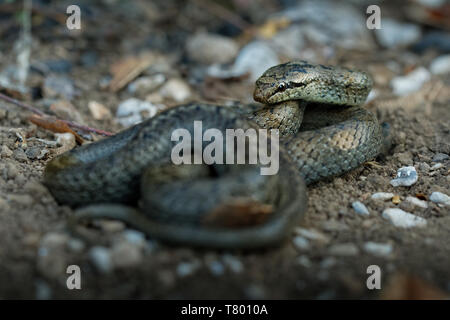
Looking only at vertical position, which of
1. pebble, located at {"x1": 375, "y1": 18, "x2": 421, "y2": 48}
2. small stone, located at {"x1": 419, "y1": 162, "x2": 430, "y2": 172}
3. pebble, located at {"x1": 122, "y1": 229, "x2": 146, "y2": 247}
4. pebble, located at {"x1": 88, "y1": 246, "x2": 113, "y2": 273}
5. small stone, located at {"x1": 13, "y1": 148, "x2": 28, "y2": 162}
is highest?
pebble, located at {"x1": 375, "y1": 18, "x2": 421, "y2": 48}

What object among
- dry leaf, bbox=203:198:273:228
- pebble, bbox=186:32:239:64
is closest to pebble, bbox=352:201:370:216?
dry leaf, bbox=203:198:273:228

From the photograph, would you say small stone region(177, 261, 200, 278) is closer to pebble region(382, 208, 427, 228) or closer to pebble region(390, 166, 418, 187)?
pebble region(382, 208, 427, 228)

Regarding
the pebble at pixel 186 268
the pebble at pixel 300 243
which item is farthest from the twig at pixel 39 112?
the pebble at pixel 300 243

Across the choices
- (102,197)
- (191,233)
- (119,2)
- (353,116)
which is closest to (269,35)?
(119,2)

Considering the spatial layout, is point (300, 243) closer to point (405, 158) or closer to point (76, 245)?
point (76, 245)

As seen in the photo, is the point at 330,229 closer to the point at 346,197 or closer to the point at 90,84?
the point at 346,197

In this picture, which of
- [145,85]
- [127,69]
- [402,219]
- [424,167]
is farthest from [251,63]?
[402,219]

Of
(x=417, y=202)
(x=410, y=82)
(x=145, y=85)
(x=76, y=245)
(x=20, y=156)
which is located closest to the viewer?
(x=76, y=245)
